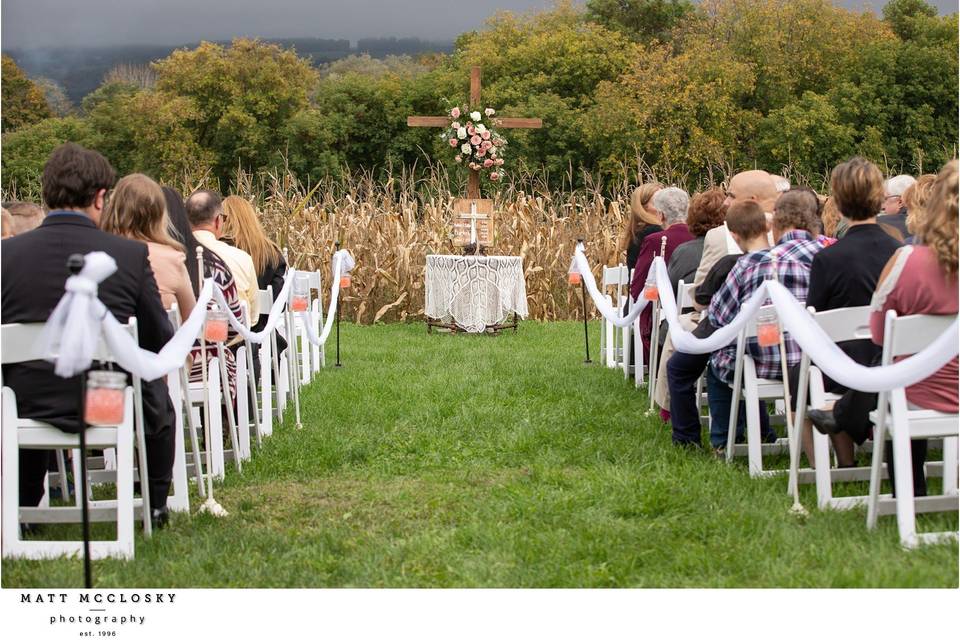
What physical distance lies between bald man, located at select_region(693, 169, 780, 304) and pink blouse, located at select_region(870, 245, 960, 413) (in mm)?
1795

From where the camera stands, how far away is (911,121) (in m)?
39.1

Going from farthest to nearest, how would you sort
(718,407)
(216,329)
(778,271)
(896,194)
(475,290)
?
1. (475,290)
2. (896,194)
3. (718,407)
4. (778,271)
5. (216,329)

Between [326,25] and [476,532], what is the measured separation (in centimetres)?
9938

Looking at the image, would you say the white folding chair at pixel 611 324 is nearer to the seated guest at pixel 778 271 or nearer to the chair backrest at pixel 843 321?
the seated guest at pixel 778 271

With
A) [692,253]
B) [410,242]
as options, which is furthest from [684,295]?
[410,242]

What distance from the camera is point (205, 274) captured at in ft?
19.2

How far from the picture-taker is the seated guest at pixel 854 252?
477cm

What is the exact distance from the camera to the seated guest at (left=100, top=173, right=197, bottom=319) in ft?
16.1

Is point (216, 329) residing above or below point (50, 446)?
above

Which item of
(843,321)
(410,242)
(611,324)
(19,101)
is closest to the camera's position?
(843,321)

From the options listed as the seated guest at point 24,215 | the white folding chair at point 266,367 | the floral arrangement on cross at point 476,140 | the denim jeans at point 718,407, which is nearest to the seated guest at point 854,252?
the denim jeans at point 718,407

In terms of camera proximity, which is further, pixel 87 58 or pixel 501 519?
pixel 87 58

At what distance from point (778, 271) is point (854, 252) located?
508 millimetres

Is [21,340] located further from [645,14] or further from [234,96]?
[645,14]
